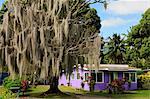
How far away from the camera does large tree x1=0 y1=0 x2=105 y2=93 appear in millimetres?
26625

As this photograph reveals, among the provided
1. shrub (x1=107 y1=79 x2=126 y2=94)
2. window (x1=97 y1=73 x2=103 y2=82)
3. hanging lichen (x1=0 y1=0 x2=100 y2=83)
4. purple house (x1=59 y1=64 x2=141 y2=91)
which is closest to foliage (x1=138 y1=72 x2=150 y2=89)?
purple house (x1=59 y1=64 x2=141 y2=91)

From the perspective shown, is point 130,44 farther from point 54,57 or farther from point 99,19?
point 54,57

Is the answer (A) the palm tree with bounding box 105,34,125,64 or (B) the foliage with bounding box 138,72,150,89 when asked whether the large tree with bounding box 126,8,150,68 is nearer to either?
(B) the foliage with bounding box 138,72,150,89

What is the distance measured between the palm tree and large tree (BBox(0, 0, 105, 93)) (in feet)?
103

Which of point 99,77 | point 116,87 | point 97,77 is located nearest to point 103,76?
point 99,77

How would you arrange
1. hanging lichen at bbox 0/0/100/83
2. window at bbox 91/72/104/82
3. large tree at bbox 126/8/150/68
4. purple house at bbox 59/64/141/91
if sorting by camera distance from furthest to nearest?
large tree at bbox 126/8/150/68 < window at bbox 91/72/104/82 < purple house at bbox 59/64/141/91 < hanging lichen at bbox 0/0/100/83

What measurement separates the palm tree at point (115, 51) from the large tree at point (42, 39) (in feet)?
103

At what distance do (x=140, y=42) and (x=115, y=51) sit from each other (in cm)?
1426

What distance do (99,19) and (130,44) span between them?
201 inches

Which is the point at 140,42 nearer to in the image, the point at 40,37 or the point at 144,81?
the point at 144,81

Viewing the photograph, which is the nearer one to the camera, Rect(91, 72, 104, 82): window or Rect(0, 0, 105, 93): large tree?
Rect(0, 0, 105, 93): large tree

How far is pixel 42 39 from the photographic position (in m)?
26.5

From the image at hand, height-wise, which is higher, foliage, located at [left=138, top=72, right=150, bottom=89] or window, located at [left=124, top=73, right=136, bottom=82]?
window, located at [left=124, top=73, right=136, bottom=82]

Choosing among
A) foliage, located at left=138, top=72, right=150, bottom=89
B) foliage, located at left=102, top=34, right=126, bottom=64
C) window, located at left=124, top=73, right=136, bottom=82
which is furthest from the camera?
foliage, located at left=102, top=34, right=126, bottom=64
